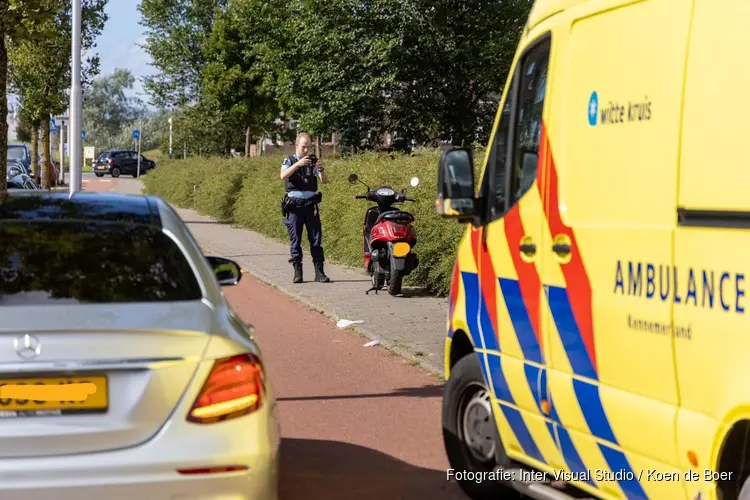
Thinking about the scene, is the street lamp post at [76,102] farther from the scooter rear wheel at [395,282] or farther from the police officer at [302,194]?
the scooter rear wheel at [395,282]

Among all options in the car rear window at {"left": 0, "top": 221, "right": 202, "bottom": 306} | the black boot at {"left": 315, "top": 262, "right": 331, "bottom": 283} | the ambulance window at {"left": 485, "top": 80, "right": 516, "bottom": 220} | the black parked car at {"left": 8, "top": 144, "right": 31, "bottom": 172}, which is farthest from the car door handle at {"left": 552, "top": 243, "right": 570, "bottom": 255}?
the black parked car at {"left": 8, "top": 144, "right": 31, "bottom": 172}

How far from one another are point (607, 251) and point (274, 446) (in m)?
1.40

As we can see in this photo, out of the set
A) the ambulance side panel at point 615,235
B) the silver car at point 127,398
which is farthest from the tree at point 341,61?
the silver car at point 127,398

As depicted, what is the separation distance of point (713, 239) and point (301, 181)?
1189 cm

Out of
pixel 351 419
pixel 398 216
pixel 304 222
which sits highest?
pixel 398 216

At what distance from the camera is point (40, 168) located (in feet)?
162

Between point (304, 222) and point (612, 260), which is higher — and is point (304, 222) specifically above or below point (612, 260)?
below

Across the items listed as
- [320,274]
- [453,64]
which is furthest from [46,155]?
[320,274]

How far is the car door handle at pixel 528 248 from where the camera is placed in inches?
193

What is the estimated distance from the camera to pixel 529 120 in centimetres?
516

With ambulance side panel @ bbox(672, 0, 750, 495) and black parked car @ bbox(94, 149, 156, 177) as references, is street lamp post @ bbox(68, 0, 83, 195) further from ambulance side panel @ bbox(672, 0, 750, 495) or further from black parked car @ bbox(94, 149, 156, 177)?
black parked car @ bbox(94, 149, 156, 177)

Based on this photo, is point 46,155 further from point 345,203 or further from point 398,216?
point 398,216

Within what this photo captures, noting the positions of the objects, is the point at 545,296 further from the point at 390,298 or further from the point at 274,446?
the point at 390,298

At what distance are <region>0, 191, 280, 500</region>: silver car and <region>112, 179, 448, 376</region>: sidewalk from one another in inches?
204
